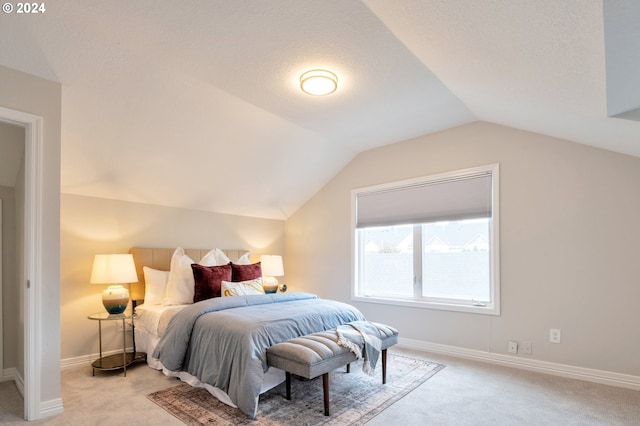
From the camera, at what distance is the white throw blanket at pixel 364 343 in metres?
2.70

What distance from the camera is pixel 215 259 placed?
4.47 metres

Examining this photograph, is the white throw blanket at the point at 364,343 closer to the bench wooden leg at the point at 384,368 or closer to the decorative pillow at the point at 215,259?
the bench wooden leg at the point at 384,368

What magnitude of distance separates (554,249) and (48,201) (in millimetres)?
4294

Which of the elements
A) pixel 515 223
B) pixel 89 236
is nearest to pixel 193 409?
pixel 89 236

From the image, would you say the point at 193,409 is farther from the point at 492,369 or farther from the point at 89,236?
the point at 492,369

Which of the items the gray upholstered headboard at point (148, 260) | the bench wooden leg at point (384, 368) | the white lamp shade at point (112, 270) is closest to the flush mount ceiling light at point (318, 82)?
the bench wooden leg at point (384, 368)

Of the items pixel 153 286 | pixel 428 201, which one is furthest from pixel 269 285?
pixel 428 201

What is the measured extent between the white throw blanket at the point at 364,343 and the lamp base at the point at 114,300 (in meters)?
2.11

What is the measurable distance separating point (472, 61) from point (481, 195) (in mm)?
1930

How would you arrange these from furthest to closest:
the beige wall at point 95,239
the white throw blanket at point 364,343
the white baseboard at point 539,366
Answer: the beige wall at point 95,239, the white baseboard at point 539,366, the white throw blanket at point 364,343

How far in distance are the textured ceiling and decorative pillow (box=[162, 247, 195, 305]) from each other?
2.80 ft

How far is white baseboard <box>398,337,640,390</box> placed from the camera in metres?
3.00

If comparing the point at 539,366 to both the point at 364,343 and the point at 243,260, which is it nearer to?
the point at 364,343

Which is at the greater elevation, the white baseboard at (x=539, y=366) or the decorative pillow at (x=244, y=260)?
the decorative pillow at (x=244, y=260)
